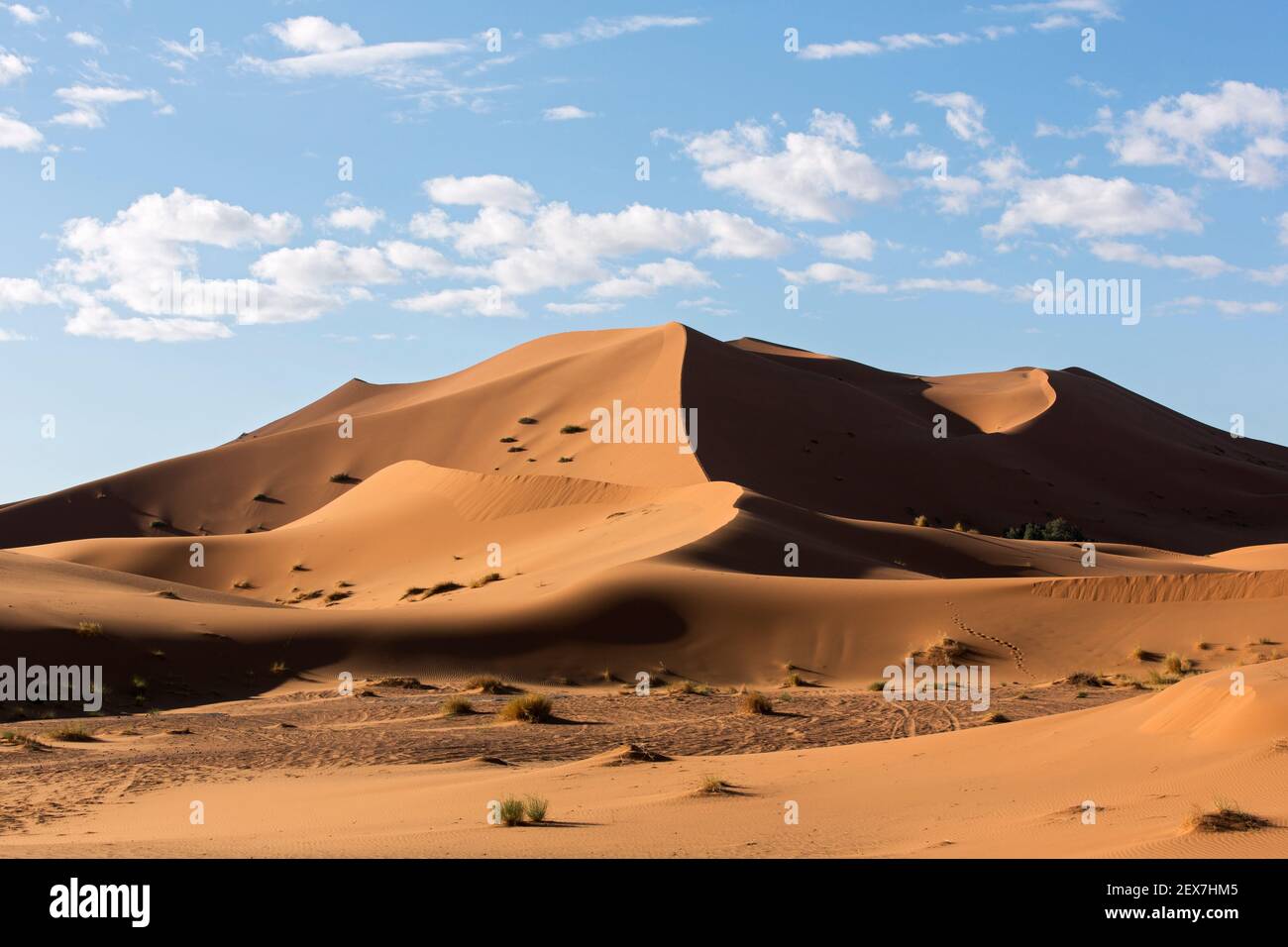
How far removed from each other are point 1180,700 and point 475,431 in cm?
6091

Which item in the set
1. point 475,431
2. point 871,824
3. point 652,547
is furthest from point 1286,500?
point 871,824

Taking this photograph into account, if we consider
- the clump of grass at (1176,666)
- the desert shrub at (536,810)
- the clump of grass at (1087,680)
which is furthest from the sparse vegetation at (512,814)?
the clump of grass at (1176,666)

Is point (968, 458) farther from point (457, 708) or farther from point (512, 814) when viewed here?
point (512, 814)

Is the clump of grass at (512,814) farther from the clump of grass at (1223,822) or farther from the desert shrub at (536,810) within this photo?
the clump of grass at (1223,822)

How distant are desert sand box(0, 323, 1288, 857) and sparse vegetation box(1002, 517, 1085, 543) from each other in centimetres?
267

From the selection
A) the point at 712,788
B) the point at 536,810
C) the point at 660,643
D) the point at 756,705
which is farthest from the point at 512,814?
the point at 660,643

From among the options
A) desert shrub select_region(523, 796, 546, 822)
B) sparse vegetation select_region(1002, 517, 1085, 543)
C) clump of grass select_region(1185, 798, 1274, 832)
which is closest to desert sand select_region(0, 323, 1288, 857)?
clump of grass select_region(1185, 798, 1274, 832)

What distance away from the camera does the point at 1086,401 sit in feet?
293

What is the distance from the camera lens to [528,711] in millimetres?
19250

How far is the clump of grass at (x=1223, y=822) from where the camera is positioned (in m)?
7.88

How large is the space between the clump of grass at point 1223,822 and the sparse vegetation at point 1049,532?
49.9 metres

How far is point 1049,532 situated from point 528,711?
144ft
